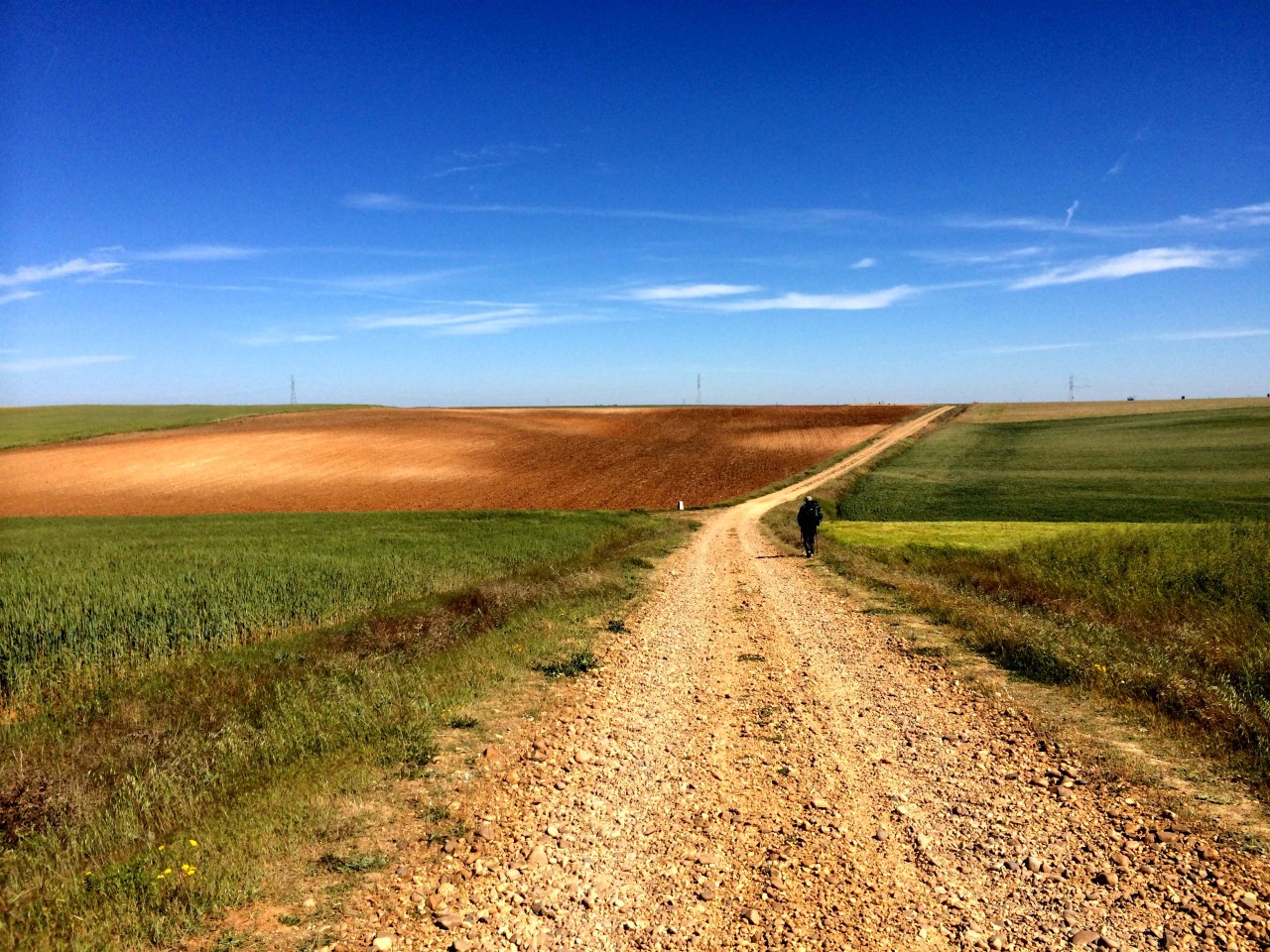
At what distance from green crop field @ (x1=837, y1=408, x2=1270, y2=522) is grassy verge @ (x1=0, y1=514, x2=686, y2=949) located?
2936 centimetres

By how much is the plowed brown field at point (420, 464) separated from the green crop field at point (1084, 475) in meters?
10.6

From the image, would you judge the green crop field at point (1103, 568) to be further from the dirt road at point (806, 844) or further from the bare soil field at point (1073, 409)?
the bare soil field at point (1073, 409)

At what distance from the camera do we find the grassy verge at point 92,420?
83.7m

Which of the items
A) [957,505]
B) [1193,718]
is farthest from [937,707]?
[957,505]

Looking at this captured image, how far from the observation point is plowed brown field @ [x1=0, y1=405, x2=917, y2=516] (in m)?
47.6

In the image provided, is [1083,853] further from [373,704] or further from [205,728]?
[205,728]

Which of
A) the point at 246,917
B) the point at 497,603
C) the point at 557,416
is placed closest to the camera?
the point at 246,917

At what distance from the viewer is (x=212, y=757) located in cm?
810

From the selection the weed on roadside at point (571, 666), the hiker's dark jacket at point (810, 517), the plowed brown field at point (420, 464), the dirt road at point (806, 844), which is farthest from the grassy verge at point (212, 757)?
the plowed brown field at point (420, 464)

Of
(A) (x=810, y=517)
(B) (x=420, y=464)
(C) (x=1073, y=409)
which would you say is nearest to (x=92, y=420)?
(B) (x=420, y=464)

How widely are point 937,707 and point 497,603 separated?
9.63 metres

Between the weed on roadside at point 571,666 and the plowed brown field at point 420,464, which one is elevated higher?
the plowed brown field at point 420,464

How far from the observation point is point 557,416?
98.9 m

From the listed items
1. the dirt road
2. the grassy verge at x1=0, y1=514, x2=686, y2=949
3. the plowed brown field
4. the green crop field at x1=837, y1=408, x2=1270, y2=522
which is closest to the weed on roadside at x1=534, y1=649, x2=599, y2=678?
the grassy verge at x1=0, y1=514, x2=686, y2=949
